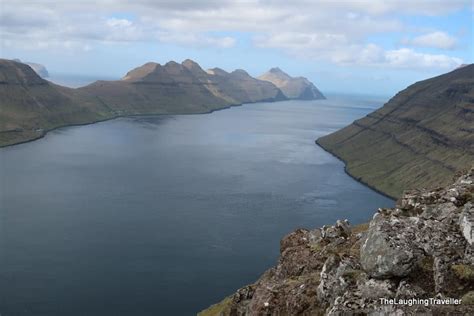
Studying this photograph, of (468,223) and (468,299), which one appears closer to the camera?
(468,299)

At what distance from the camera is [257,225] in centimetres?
16975

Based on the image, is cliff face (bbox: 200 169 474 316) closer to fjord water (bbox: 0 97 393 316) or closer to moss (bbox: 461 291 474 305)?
moss (bbox: 461 291 474 305)

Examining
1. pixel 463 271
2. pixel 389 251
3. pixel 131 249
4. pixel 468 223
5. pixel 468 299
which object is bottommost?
pixel 131 249

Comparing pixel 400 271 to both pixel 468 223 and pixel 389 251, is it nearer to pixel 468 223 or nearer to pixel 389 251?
pixel 389 251

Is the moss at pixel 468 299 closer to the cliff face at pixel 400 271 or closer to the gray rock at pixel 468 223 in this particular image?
the cliff face at pixel 400 271

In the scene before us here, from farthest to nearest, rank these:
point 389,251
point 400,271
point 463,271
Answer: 1. point 389,251
2. point 400,271
3. point 463,271

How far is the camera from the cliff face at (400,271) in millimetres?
30859

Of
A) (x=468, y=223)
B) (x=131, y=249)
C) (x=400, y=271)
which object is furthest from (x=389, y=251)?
(x=131, y=249)

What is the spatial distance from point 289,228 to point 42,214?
290ft

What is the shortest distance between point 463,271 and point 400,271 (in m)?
3.94

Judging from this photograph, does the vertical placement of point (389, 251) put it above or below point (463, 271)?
above

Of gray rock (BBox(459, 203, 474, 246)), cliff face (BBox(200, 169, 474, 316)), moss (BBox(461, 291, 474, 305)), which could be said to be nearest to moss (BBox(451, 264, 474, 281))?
cliff face (BBox(200, 169, 474, 316))

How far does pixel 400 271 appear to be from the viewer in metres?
32.8

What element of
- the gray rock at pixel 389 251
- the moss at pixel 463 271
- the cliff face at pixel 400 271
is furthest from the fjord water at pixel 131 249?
the moss at pixel 463 271
